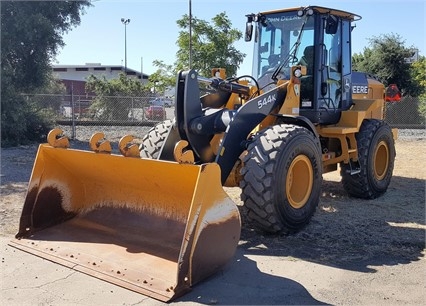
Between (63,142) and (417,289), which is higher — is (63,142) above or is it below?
above

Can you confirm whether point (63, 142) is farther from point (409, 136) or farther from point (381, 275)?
point (409, 136)

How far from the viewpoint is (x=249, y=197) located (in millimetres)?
4898

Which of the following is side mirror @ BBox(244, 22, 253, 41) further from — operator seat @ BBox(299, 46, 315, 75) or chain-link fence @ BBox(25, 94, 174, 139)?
chain-link fence @ BBox(25, 94, 174, 139)

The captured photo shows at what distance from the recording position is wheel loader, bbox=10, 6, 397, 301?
158 inches

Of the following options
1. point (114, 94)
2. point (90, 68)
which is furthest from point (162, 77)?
point (90, 68)

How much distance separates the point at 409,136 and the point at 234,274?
1487 centimetres

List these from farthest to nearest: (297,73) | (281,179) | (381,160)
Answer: (381,160) < (297,73) < (281,179)

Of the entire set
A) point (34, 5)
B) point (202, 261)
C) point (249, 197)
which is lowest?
point (202, 261)

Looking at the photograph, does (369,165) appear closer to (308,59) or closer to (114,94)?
(308,59)

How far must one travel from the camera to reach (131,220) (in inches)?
200

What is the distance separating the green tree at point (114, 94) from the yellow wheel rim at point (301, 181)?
14.4 metres

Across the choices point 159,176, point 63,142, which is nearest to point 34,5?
point 63,142

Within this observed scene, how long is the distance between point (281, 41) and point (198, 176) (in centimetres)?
363

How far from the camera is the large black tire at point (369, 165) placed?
7.24m
